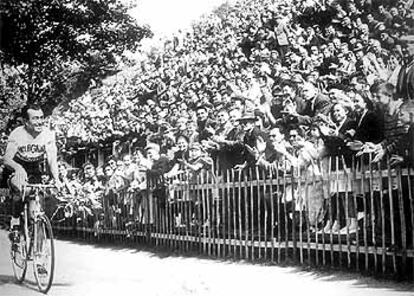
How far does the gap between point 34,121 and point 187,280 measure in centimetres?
185

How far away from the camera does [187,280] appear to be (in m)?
4.30

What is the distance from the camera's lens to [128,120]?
22.2 feet

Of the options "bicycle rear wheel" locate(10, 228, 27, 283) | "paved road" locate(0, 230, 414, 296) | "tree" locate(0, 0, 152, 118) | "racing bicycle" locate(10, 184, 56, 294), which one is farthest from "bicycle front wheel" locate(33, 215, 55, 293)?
"tree" locate(0, 0, 152, 118)

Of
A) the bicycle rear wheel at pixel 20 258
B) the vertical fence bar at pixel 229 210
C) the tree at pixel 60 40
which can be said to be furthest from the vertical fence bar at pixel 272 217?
the bicycle rear wheel at pixel 20 258

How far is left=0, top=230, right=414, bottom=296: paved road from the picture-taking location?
12.5 ft

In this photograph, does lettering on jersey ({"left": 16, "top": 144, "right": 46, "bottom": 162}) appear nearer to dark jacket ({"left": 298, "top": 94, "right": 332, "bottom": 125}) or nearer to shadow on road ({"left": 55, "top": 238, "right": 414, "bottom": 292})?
shadow on road ({"left": 55, "top": 238, "right": 414, "bottom": 292})

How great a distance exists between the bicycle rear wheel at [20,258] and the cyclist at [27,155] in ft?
0.26

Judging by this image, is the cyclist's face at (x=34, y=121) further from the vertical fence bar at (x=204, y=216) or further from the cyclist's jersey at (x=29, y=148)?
the vertical fence bar at (x=204, y=216)

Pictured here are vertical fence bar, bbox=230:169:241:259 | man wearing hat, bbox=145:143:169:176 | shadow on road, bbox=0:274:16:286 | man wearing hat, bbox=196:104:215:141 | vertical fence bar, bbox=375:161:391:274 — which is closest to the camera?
vertical fence bar, bbox=375:161:391:274

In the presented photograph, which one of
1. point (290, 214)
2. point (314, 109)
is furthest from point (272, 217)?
point (314, 109)

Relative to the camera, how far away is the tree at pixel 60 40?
430cm

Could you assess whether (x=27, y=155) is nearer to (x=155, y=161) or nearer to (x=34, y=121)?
(x=34, y=121)

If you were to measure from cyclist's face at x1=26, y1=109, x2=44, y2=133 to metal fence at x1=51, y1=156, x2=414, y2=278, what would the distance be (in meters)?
2.11

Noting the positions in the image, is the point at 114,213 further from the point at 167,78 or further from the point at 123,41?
the point at 123,41
